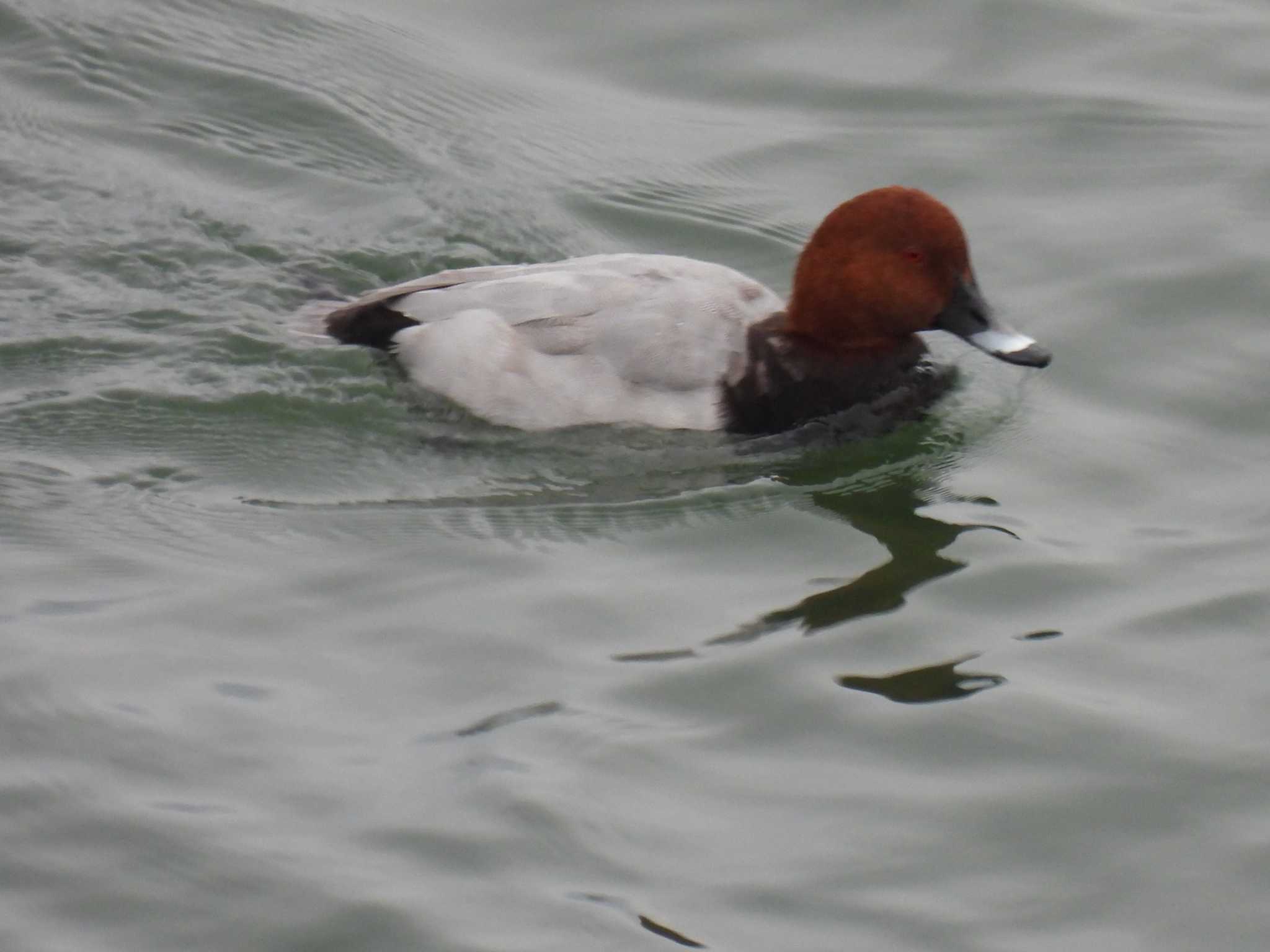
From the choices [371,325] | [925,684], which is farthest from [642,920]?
[371,325]

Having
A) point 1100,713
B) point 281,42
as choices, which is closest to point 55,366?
point 281,42

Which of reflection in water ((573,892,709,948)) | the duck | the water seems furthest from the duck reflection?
reflection in water ((573,892,709,948))

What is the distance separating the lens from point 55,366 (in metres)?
7.21

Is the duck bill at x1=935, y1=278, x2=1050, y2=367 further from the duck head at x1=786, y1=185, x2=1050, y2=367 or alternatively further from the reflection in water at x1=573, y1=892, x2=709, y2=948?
the reflection in water at x1=573, y1=892, x2=709, y2=948

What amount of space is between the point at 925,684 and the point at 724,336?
1.98 m

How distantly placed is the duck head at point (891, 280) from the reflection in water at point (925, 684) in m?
1.71

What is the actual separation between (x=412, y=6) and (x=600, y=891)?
693cm

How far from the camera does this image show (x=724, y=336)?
6.99m

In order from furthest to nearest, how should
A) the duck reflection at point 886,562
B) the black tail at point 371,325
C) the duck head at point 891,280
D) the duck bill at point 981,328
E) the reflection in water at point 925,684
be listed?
the black tail at point 371,325
the duck head at point 891,280
the duck bill at point 981,328
the duck reflection at point 886,562
the reflection in water at point 925,684

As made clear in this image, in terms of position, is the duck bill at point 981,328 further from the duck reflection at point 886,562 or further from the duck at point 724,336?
the duck reflection at point 886,562

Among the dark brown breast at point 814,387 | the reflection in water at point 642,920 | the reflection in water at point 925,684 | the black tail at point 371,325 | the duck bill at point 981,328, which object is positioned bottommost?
the reflection in water at point 642,920

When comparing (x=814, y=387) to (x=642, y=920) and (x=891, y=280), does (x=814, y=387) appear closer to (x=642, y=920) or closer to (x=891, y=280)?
(x=891, y=280)

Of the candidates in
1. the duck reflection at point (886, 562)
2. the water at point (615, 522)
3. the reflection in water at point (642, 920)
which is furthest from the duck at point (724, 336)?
the reflection in water at point (642, 920)

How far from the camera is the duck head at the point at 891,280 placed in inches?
273
